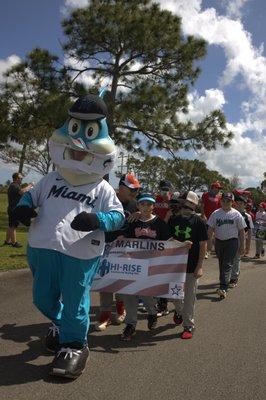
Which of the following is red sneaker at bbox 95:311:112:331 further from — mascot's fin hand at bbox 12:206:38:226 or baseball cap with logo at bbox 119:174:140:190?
mascot's fin hand at bbox 12:206:38:226

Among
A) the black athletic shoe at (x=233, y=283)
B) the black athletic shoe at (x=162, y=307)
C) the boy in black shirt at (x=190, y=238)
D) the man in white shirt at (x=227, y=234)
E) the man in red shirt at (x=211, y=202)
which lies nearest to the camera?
the boy in black shirt at (x=190, y=238)

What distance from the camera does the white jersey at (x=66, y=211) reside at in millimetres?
4230

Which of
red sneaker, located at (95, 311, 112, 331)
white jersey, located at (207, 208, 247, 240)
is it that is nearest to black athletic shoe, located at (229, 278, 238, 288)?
white jersey, located at (207, 208, 247, 240)

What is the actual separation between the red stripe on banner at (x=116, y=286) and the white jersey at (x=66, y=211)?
1.50m

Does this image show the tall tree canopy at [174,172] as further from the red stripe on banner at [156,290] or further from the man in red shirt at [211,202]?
the red stripe on banner at [156,290]

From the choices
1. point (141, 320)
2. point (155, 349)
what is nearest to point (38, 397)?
point (155, 349)

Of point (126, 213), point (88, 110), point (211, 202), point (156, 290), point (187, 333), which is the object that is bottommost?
point (187, 333)

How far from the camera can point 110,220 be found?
429 centimetres

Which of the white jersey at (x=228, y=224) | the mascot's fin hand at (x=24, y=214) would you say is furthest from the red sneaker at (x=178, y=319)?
the mascot's fin hand at (x=24, y=214)

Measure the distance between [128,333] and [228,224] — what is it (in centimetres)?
337

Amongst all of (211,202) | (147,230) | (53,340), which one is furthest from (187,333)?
(211,202)

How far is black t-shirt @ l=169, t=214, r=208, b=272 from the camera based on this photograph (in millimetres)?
5949

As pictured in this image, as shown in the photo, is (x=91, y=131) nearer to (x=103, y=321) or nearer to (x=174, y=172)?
(x=103, y=321)

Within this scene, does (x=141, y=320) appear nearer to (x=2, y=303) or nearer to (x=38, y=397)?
(x=2, y=303)
